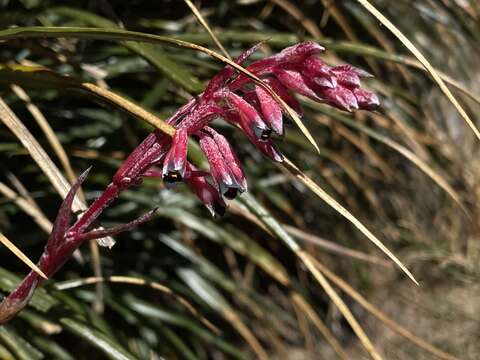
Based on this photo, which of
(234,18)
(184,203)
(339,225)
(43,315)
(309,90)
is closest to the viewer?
(309,90)

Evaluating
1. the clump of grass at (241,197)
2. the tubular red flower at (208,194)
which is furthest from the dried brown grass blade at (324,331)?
the tubular red flower at (208,194)

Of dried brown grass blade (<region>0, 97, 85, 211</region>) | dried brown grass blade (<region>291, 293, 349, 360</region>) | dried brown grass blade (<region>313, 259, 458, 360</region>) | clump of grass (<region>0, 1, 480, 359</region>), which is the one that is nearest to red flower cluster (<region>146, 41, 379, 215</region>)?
clump of grass (<region>0, 1, 480, 359</region>)

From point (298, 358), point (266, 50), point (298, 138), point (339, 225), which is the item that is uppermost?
point (266, 50)

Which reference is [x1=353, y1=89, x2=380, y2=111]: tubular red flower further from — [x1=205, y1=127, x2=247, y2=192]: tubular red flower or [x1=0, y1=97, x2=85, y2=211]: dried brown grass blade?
[x1=0, y1=97, x2=85, y2=211]: dried brown grass blade

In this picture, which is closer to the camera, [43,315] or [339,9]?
[43,315]

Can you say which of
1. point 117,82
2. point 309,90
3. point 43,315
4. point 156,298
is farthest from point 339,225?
point 309,90

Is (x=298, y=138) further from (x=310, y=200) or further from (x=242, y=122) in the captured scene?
(x=242, y=122)

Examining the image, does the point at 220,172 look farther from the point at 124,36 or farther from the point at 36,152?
the point at 36,152

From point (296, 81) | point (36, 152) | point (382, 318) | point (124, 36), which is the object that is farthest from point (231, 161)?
point (382, 318)

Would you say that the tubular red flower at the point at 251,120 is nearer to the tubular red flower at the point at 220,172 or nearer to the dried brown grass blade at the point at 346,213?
the tubular red flower at the point at 220,172
